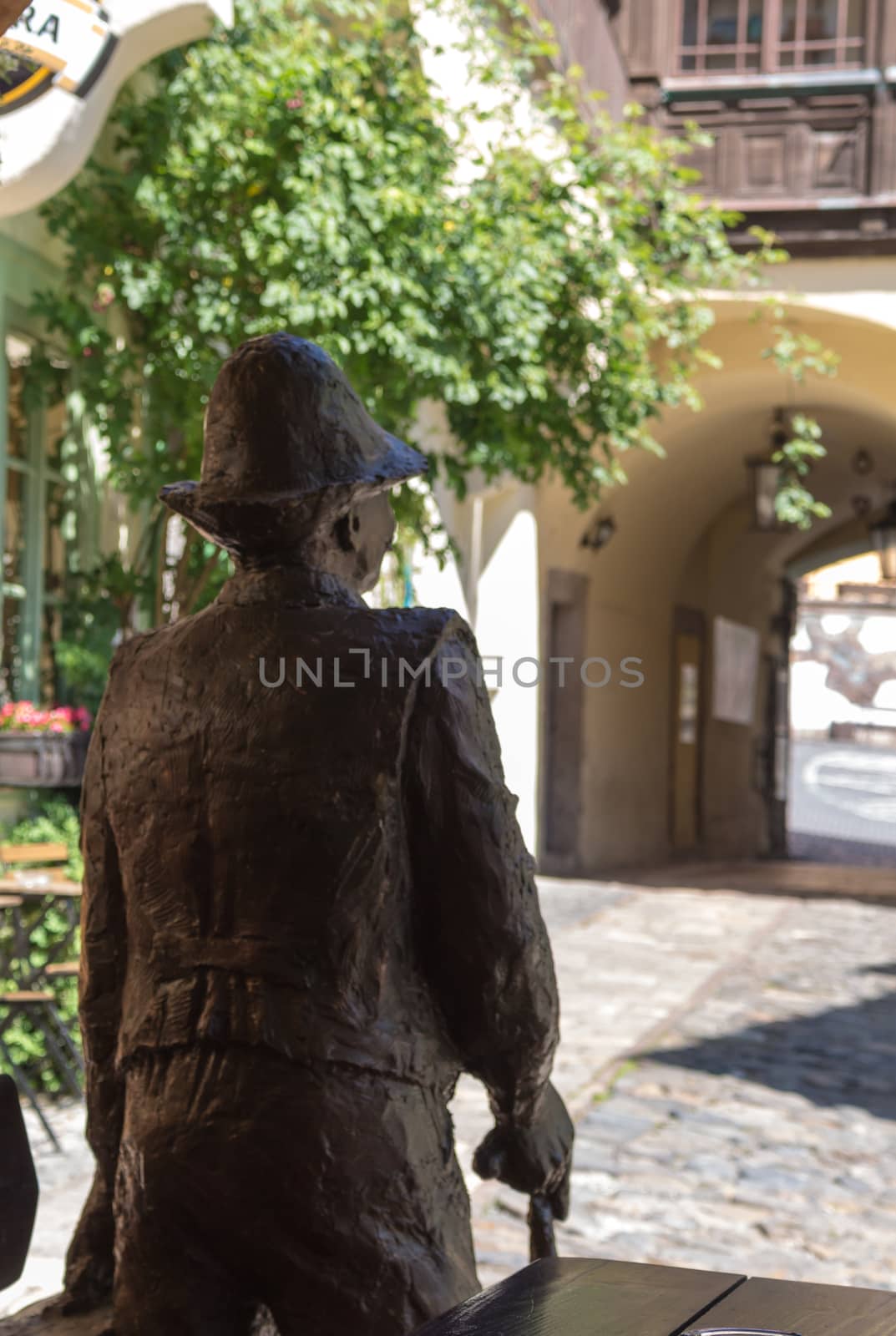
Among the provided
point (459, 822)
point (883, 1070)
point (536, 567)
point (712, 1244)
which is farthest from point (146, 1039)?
point (536, 567)

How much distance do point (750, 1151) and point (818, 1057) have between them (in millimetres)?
1681

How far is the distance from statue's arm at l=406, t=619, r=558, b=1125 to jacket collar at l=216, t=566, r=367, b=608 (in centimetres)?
18

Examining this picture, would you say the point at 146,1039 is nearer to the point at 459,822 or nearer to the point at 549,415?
the point at 459,822

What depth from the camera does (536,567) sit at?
538 inches

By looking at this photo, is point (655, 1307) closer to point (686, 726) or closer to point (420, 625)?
point (420, 625)

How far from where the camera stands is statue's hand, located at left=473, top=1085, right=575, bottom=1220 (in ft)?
6.98

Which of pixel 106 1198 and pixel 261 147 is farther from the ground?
pixel 261 147

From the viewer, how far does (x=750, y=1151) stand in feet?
18.9

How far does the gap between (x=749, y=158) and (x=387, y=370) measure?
705cm

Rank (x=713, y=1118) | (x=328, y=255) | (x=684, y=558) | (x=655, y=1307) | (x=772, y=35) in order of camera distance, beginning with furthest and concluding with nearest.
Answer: (x=684, y=558), (x=772, y=35), (x=328, y=255), (x=713, y=1118), (x=655, y=1307)

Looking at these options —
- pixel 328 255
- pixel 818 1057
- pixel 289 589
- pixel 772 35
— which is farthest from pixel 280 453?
pixel 772 35

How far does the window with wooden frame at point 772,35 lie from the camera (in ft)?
43.1

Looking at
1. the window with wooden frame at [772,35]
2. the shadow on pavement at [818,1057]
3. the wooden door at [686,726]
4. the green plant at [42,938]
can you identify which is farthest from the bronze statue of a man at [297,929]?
→ the wooden door at [686,726]

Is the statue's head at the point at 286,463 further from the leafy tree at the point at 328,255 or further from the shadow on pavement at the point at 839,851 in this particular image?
the shadow on pavement at the point at 839,851
